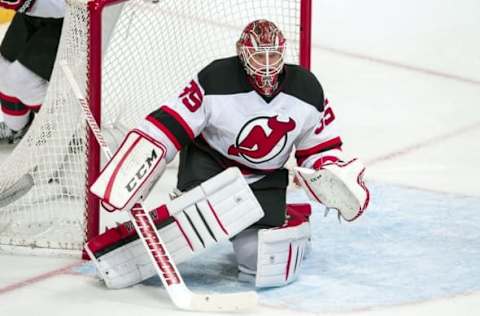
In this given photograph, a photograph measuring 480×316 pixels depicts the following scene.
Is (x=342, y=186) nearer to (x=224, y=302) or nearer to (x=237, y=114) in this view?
(x=237, y=114)

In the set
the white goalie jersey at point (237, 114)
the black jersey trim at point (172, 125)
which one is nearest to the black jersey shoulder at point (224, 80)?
the white goalie jersey at point (237, 114)

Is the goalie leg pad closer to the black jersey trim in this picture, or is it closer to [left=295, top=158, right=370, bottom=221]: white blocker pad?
[left=295, top=158, right=370, bottom=221]: white blocker pad

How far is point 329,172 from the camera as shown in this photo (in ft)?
12.0

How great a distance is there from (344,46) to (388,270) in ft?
8.88

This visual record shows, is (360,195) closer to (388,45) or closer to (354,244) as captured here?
(354,244)

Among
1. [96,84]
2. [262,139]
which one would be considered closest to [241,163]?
[262,139]

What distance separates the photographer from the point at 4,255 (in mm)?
4027

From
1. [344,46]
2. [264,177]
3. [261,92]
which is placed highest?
[261,92]

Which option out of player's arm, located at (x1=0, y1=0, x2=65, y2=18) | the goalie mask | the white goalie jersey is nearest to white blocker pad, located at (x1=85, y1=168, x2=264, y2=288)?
the white goalie jersey

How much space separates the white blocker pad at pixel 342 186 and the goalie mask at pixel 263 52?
0.80ft

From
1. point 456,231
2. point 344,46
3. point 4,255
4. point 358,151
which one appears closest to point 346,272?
point 456,231

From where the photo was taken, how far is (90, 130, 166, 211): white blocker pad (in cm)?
357

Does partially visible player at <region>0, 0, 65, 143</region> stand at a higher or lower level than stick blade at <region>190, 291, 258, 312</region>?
higher

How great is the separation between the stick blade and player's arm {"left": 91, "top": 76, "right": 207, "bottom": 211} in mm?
295
